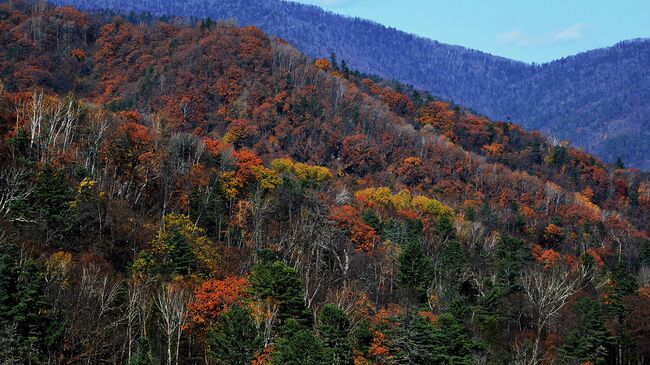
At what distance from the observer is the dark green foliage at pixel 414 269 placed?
62812mm

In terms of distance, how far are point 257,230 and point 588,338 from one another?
1067 inches

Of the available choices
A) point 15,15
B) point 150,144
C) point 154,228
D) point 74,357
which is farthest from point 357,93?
point 74,357

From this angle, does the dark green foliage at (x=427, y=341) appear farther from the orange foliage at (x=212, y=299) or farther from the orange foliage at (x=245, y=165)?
the orange foliage at (x=245, y=165)

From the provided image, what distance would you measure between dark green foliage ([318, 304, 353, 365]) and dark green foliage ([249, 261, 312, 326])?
225 centimetres

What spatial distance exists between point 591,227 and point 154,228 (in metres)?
84.0

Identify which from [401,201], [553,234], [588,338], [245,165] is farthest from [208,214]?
[553,234]

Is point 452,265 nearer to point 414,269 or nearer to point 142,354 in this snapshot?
point 414,269

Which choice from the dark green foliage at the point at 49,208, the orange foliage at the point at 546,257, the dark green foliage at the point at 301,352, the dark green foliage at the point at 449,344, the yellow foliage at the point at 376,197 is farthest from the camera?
the yellow foliage at the point at 376,197

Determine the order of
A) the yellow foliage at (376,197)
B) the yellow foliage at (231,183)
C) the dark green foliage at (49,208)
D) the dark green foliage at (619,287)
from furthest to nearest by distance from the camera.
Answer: the yellow foliage at (376,197) → the yellow foliage at (231,183) → the dark green foliage at (619,287) → the dark green foliage at (49,208)

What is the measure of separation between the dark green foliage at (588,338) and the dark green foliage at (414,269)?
13335mm

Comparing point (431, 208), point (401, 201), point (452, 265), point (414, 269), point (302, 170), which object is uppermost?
point (414, 269)

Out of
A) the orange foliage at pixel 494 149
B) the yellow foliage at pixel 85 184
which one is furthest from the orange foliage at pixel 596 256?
the yellow foliage at pixel 85 184

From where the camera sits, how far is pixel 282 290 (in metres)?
41.2

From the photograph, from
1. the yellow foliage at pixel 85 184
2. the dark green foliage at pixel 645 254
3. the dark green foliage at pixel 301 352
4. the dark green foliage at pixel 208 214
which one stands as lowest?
the dark green foliage at pixel 645 254
